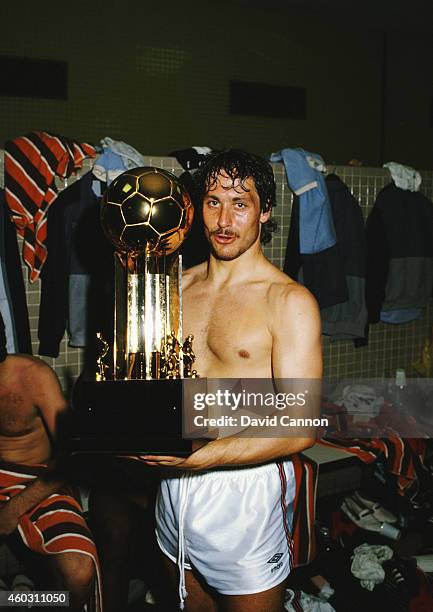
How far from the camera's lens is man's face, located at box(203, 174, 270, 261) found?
186cm

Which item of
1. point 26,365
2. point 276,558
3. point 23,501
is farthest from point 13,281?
point 276,558

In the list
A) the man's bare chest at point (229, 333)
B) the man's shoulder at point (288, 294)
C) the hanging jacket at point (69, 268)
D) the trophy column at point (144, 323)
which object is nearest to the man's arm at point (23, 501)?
the hanging jacket at point (69, 268)

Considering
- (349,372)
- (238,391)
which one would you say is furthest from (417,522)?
(238,391)

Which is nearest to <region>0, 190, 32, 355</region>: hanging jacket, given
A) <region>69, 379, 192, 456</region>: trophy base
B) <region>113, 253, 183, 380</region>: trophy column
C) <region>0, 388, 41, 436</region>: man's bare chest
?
<region>0, 388, 41, 436</region>: man's bare chest

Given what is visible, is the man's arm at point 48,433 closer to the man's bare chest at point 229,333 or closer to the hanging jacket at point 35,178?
the hanging jacket at point 35,178

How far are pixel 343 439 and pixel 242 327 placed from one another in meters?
1.37

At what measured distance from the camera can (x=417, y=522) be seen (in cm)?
312

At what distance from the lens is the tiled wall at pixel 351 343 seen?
10.4 ft

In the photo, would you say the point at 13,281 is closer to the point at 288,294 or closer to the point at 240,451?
the point at 288,294

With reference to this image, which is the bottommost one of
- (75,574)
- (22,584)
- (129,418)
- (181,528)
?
(22,584)

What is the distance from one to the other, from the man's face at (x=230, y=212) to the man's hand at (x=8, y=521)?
139 centimetres

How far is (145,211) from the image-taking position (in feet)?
4.78

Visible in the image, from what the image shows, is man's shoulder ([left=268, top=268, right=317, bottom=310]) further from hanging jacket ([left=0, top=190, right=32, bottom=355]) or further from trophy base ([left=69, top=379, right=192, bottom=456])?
hanging jacket ([left=0, top=190, right=32, bottom=355])

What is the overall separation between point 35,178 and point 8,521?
157cm
